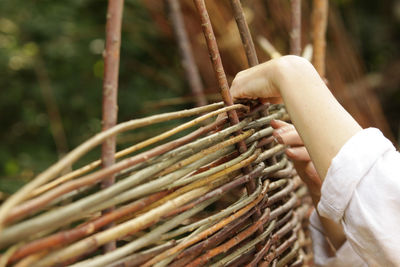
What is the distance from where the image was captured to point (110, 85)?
1.19ft

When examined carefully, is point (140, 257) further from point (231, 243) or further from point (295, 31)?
point (295, 31)

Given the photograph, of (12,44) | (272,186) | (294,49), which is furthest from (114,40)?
(12,44)

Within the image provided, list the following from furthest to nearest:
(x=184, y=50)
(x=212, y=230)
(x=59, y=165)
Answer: (x=184, y=50) < (x=212, y=230) < (x=59, y=165)

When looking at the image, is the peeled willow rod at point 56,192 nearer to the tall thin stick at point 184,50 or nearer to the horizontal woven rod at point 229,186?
the horizontal woven rod at point 229,186

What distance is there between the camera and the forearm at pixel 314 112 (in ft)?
1.48

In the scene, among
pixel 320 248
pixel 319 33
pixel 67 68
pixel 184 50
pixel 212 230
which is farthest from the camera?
pixel 67 68

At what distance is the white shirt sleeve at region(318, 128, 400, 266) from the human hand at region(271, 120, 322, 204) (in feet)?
0.33

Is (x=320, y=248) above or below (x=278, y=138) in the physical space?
below

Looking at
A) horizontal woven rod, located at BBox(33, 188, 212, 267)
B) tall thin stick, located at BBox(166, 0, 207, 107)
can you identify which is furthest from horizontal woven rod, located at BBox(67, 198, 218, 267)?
tall thin stick, located at BBox(166, 0, 207, 107)

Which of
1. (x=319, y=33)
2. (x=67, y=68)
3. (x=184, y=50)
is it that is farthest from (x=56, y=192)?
(x=67, y=68)

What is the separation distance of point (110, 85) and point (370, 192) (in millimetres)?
276

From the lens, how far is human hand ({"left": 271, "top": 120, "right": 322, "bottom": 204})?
539mm

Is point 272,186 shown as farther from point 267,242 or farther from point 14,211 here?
point 14,211

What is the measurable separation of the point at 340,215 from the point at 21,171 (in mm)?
1154
